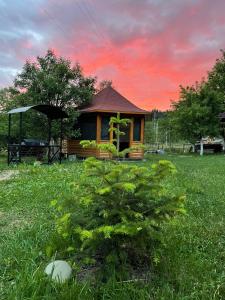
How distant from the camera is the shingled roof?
61.0 ft

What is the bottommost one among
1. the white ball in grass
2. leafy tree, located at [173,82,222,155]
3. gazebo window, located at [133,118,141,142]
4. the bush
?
the white ball in grass

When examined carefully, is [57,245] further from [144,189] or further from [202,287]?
[202,287]

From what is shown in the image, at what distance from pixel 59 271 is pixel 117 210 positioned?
0.65 m

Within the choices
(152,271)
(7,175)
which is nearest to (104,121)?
(7,175)

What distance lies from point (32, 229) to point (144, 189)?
5.94ft

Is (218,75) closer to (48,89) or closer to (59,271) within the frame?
(48,89)

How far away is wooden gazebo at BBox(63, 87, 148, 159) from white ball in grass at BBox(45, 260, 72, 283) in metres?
15.2

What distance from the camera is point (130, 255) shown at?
3.04 metres

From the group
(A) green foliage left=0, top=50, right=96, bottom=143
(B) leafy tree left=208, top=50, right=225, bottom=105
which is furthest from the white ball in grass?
(B) leafy tree left=208, top=50, right=225, bottom=105

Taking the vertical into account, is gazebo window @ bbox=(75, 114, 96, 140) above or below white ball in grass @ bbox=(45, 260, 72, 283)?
above

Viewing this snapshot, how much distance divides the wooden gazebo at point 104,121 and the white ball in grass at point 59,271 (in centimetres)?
1517

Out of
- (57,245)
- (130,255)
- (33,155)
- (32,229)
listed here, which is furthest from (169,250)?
(33,155)

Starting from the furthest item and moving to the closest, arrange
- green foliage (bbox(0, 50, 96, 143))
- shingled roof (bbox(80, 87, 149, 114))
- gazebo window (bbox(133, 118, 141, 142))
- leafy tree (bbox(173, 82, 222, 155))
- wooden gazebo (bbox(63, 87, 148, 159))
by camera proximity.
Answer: leafy tree (bbox(173, 82, 222, 155))
gazebo window (bbox(133, 118, 141, 142))
wooden gazebo (bbox(63, 87, 148, 159))
shingled roof (bbox(80, 87, 149, 114))
green foliage (bbox(0, 50, 96, 143))

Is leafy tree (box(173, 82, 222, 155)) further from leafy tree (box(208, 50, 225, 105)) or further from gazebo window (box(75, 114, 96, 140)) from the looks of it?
gazebo window (box(75, 114, 96, 140))
